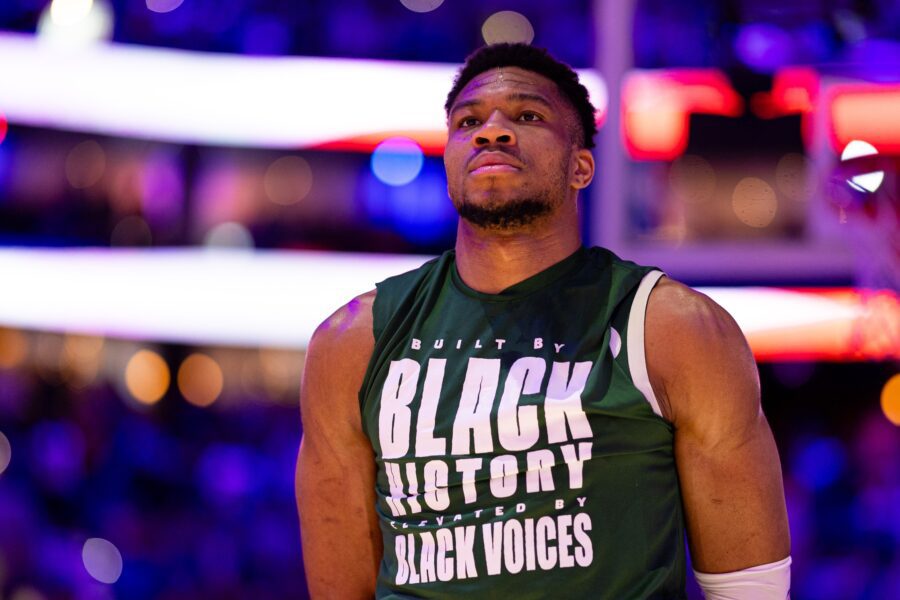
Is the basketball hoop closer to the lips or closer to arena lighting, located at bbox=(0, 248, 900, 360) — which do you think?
arena lighting, located at bbox=(0, 248, 900, 360)

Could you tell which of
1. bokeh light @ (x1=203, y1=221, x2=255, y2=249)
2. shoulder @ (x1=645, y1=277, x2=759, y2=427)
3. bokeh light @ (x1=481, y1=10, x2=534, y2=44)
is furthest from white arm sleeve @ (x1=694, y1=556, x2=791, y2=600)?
bokeh light @ (x1=481, y1=10, x2=534, y2=44)

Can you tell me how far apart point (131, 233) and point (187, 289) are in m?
0.33

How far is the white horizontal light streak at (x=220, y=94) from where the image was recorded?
3428mm

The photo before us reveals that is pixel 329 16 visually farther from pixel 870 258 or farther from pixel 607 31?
pixel 870 258

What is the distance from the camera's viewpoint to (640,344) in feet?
5.10

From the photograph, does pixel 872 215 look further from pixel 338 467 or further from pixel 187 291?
pixel 187 291

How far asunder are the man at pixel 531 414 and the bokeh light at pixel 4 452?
212cm

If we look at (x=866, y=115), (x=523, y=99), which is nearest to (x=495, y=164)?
(x=523, y=99)

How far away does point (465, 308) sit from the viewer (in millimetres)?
1678

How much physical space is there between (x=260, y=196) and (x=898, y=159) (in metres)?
2.07

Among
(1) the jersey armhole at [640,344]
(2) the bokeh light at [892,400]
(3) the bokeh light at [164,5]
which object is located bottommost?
(2) the bokeh light at [892,400]

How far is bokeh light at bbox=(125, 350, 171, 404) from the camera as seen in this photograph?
11.5 feet

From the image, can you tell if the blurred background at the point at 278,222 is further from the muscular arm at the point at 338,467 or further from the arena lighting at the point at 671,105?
the muscular arm at the point at 338,467

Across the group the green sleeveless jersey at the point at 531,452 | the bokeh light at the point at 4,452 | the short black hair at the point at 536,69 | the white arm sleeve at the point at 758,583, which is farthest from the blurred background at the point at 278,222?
the white arm sleeve at the point at 758,583
